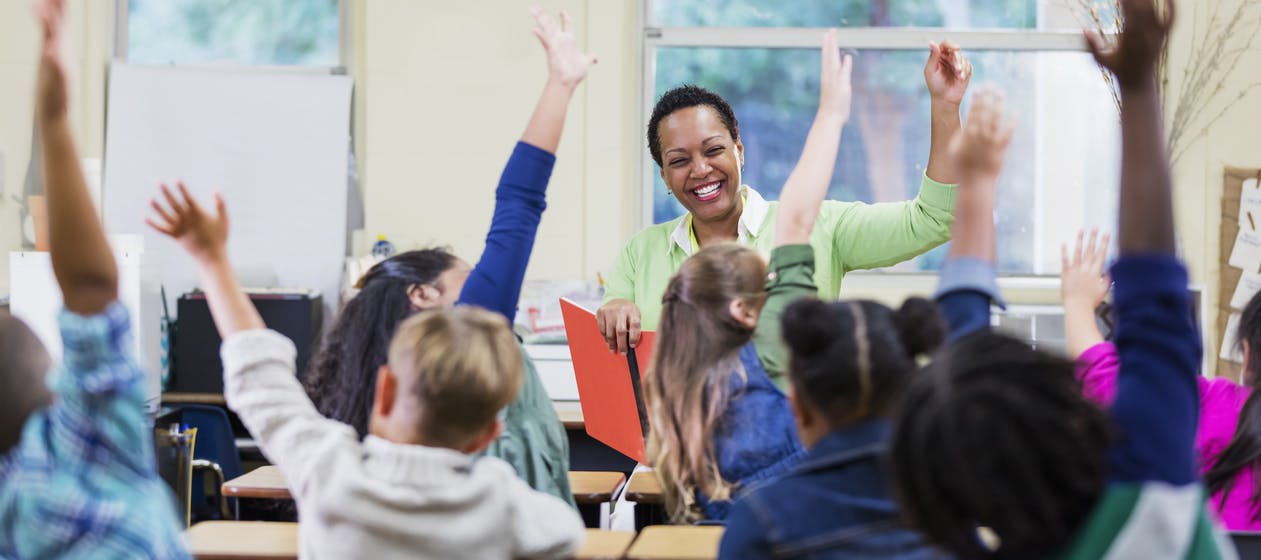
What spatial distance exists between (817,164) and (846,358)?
467mm

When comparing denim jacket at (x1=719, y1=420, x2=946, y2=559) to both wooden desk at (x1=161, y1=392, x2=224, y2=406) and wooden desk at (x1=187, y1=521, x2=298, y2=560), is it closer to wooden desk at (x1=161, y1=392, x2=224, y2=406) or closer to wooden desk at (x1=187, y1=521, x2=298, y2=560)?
wooden desk at (x1=187, y1=521, x2=298, y2=560)

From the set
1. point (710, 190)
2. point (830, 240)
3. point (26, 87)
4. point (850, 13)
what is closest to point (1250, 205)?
point (850, 13)

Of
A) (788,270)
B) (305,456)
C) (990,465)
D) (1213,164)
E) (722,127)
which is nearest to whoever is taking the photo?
(990,465)

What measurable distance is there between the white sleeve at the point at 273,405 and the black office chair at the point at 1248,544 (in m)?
1.25

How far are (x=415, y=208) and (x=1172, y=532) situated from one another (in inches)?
163

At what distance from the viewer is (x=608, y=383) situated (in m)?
2.45

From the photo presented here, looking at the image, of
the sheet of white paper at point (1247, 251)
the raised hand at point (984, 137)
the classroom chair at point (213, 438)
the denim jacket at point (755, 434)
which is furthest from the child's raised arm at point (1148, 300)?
the sheet of white paper at point (1247, 251)

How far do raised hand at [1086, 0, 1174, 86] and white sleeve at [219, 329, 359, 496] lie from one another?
0.87 meters

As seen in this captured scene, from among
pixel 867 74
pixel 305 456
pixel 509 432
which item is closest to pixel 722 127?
pixel 509 432

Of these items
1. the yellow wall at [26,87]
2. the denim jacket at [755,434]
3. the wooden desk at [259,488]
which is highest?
the yellow wall at [26,87]

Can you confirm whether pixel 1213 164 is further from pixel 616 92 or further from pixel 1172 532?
pixel 1172 532

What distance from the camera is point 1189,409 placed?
3.38ft

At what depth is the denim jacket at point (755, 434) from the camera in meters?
1.58

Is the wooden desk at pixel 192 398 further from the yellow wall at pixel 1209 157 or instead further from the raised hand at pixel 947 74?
the yellow wall at pixel 1209 157
